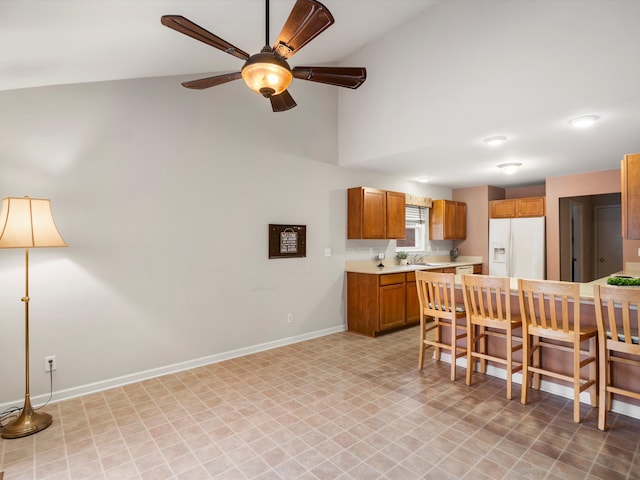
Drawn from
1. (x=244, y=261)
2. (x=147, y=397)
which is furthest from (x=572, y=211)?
(x=147, y=397)

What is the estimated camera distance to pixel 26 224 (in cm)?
238

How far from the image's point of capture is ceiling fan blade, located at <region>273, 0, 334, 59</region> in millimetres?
1688

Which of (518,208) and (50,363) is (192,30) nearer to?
(50,363)

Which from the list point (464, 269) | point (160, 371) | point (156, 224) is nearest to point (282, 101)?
point (156, 224)

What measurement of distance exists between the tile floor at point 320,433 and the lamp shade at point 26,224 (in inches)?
54.0

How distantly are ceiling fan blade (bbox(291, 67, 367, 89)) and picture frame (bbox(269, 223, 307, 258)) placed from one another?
7.16 ft

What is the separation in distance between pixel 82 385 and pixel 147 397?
0.61 meters

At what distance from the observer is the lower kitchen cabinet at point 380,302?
15.2 ft

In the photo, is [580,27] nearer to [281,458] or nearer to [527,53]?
[527,53]

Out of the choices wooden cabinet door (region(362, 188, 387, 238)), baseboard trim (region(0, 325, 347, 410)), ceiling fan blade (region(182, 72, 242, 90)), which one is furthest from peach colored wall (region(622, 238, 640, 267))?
ceiling fan blade (region(182, 72, 242, 90))

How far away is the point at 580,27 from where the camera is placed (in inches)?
108

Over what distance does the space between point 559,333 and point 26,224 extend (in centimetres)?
403

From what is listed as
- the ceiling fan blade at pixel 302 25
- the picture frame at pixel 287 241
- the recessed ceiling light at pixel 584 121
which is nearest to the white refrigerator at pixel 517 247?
the recessed ceiling light at pixel 584 121

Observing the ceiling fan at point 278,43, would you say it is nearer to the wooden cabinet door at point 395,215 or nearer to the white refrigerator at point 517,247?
the wooden cabinet door at point 395,215
